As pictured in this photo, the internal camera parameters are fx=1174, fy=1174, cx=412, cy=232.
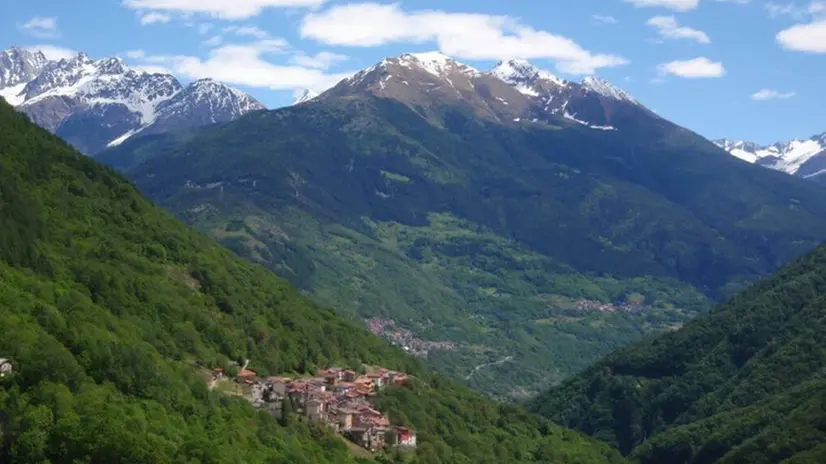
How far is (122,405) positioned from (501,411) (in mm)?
84159

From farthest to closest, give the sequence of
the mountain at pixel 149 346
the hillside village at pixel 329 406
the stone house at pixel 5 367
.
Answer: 1. the hillside village at pixel 329 406
2. the stone house at pixel 5 367
3. the mountain at pixel 149 346

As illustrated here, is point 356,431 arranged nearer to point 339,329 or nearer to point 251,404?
point 251,404

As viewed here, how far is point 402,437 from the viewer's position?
121750 millimetres

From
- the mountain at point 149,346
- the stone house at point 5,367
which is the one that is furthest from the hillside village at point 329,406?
the stone house at point 5,367

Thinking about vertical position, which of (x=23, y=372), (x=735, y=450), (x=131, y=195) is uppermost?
(x=131, y=195)

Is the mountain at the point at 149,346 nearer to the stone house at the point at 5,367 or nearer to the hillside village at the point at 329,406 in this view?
the stone house at the point at 5,367

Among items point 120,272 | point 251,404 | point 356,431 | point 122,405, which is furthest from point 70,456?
point 120,272

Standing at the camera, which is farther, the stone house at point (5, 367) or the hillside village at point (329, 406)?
the hillside village at point (329, 406)

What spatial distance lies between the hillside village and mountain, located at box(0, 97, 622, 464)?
2.21 meters

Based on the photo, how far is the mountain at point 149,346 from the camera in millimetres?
86250

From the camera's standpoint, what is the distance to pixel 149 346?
112188 mm

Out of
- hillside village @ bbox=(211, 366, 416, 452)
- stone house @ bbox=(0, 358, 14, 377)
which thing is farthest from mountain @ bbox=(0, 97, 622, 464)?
hillside village @ bbox=(211, 366, 416, 452)

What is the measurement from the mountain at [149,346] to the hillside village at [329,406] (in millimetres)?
2213

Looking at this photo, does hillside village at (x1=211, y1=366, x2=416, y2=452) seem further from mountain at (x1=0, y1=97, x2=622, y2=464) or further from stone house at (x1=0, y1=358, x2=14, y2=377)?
stone house at (x1=0, y1=358, x2=14, y2=377)
